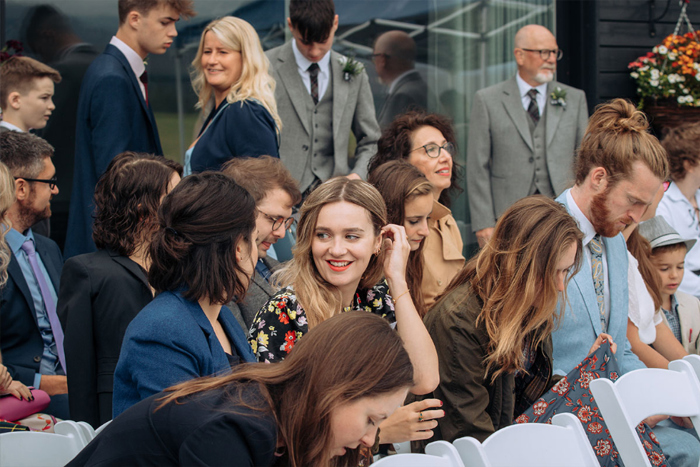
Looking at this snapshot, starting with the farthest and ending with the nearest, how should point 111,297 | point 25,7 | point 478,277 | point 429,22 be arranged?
point 429,22 → point 25,7 → point 478,277 → point 111,297

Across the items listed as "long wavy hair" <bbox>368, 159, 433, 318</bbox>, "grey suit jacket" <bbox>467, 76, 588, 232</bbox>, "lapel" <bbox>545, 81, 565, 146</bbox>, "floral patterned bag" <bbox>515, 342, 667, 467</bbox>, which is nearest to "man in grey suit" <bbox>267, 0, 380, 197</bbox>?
"grey suit jacket" <bbox>467, 76, 588, 232</bbox>

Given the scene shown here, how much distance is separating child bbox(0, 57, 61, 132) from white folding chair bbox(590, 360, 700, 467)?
3.59 meters

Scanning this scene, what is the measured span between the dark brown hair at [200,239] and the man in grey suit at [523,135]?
139 inches

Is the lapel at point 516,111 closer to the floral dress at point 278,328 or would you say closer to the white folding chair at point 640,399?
the white folding chair at point 640,399

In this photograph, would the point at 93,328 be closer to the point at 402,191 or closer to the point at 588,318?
the point at 402,191

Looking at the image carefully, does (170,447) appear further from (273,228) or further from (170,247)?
(273,228)

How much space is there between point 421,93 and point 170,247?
14.8 ft

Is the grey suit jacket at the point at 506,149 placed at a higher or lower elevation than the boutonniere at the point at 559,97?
Result: lower

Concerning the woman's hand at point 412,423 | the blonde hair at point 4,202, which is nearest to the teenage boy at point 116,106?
the blonde hair at point 4,202

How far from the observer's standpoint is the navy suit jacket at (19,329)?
10.7 ft

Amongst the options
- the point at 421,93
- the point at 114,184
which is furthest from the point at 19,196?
the point at 421,93

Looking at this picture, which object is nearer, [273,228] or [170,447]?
[170,447]

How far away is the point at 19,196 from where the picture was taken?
3482mm

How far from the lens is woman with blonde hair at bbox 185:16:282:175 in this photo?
3.87 m
